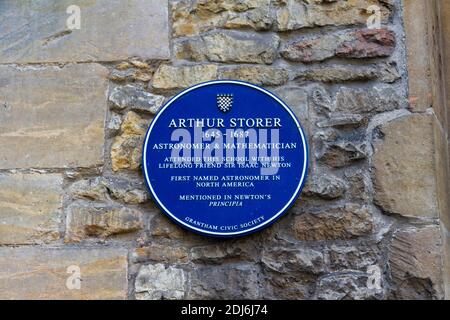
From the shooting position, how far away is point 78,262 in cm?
312

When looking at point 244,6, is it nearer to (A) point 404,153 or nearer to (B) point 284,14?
(B) point 284,14

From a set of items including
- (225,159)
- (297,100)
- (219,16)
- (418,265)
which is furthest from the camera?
(219,16)

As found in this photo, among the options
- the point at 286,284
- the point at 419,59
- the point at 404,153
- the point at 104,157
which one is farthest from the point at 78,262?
the point at 419,59

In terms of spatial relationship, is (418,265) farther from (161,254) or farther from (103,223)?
(103,223)

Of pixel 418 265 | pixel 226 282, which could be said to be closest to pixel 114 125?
pixel 226 282

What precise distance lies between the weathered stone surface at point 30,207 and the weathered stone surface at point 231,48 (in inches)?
30.1

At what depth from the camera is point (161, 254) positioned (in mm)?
3111

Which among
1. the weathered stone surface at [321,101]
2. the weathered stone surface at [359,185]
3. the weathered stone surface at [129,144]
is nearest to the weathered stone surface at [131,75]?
the weathered stone surface at [129,144]

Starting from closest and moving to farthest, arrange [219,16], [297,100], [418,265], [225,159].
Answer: [418,265] < [225,159] < [297,100] < [219,16]

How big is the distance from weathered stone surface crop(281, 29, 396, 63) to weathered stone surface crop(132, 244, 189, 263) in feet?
3.04

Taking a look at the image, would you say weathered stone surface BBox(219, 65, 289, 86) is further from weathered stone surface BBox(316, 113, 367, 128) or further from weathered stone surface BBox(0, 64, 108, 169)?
weathered stone surface BBox(0, 64, 108, 169)

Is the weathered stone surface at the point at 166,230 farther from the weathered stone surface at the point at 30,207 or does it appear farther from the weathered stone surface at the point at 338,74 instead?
the weathered stone surface at the point at 338,74

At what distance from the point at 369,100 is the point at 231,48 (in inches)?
24.3

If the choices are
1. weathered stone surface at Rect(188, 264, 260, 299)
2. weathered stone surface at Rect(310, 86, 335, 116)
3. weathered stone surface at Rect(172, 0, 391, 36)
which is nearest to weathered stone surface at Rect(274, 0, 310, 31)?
weathered stone surface at Rect(172, 0, 391, 36)
